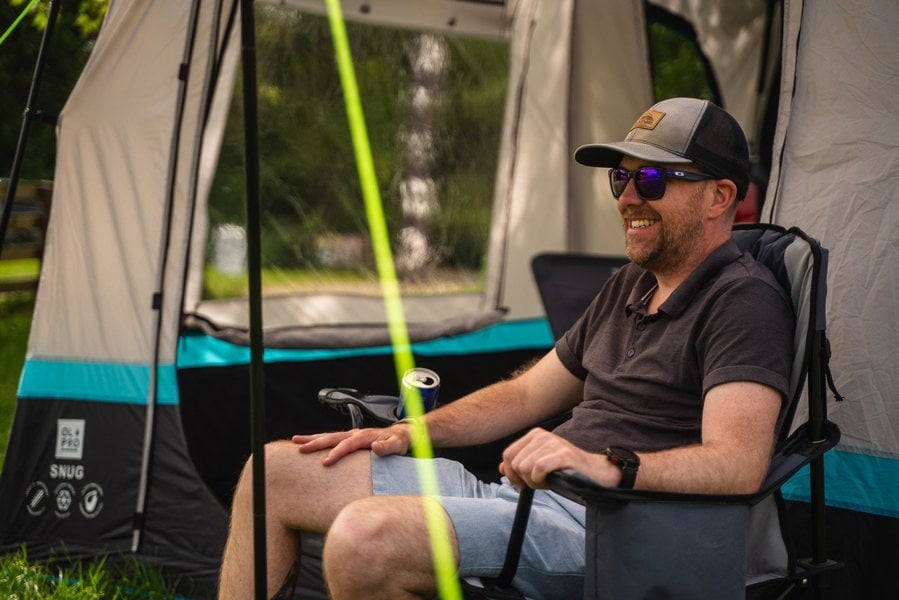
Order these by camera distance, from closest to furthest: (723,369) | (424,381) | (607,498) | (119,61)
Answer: (607,498)
(723,369)
(424,381)
(119,61)

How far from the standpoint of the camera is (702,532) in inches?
74.7

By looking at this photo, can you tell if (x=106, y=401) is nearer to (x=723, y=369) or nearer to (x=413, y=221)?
(x=413, y=221)

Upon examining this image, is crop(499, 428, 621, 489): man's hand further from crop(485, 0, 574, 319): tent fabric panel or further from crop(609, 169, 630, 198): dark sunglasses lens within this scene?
crop(485, 0, 574, 319): tent fabric panel

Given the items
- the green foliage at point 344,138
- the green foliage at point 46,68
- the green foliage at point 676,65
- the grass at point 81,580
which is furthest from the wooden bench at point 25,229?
the green foliage at point 676,65

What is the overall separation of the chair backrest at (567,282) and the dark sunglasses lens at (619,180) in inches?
51.9

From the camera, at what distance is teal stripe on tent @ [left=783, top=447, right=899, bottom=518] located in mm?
2566

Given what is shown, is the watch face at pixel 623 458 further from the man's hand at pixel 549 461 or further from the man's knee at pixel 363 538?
the man's knee at pixel 363 538

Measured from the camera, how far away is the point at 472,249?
484 cm

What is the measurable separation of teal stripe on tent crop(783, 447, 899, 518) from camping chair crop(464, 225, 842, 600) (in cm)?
46

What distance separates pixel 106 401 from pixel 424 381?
134 centimetres

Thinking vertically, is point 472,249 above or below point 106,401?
above

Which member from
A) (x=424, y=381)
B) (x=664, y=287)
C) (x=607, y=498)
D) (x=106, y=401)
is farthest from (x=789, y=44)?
(x=106, y=401)

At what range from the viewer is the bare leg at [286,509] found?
2.21 m

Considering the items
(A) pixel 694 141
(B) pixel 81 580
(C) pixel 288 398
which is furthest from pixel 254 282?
(C) pixel 288 398
